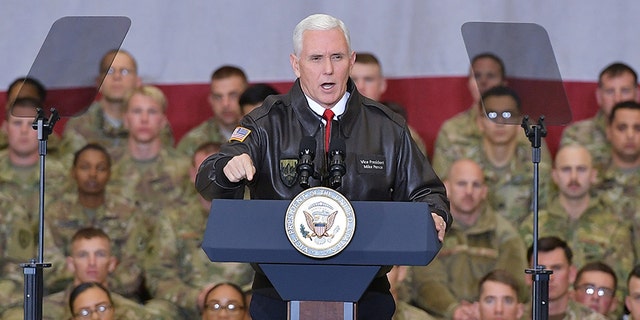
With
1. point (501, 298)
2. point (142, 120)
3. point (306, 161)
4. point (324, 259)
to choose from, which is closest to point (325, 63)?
point (306, 161)

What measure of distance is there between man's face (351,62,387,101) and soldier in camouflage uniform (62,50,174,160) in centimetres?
91

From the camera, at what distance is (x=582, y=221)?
4395mm

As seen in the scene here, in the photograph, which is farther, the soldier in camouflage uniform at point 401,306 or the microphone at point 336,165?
the soldier in camouflage uniform at point 401,306

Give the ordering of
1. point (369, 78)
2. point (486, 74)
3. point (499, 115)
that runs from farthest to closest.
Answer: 1. point (369, 78)
2. point (486, 74)
3. point (499, 115)

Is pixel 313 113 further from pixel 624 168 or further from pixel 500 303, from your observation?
pixel 624 168

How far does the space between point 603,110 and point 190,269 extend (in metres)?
1.94

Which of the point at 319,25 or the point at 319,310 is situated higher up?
the point at 319,25

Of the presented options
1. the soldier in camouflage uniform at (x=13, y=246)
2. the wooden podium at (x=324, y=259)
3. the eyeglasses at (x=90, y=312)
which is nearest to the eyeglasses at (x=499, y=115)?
the eyeglasses at (x=90, y=312)

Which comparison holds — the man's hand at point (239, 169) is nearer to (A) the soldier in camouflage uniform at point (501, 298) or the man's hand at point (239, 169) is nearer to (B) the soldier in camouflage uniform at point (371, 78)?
(B) the soldier in camouflage uniform at point (371, 78)

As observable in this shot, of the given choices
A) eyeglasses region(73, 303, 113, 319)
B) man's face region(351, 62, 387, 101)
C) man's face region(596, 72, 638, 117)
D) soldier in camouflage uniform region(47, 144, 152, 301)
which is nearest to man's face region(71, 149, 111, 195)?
soldier in camouflage uniform region(47, 144, 152, 301)

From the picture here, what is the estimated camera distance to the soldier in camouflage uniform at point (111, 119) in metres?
4.59

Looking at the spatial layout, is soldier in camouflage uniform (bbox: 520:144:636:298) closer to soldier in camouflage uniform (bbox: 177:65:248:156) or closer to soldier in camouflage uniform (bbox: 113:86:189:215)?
soldier in camouflage uniform (bbox: 177:65:248:156)

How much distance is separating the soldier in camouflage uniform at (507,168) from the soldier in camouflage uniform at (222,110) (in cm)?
97

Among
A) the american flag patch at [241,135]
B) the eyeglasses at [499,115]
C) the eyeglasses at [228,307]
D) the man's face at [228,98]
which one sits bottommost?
the eyeglasses at [228,307]
